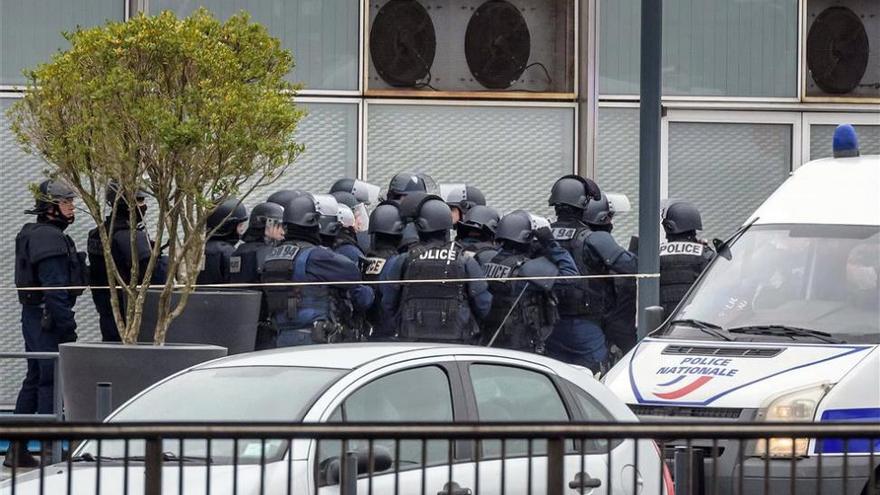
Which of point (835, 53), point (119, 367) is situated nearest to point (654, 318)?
point (119, 367)

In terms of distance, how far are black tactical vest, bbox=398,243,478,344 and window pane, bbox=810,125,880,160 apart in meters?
6.56

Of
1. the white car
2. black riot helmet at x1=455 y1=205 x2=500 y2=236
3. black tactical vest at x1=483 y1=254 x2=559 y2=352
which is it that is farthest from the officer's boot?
black riot helmet at x1=455 y1=205 x2=500 y2=236

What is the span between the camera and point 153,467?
4734 mm

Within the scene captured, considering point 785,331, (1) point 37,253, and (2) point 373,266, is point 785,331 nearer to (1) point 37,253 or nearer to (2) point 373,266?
(2) point 373,266

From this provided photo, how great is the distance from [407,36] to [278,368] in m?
10.5

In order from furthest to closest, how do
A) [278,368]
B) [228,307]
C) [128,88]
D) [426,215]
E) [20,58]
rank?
1. [20,58]
2. [426,215]
3. [228,307]
4. [128,88]
5. [278,368]

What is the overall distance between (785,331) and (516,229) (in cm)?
554

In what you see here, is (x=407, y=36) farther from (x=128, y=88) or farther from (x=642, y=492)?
(x=642, y=492)

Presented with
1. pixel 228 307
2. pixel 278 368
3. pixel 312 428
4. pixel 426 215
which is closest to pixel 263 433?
pixel 312 428

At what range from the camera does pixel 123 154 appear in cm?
1062

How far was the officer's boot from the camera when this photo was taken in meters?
4.94

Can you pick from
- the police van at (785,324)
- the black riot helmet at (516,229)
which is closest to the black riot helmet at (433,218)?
the black riot helmet at (516,229)

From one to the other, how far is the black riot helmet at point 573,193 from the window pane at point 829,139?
413 centimetres

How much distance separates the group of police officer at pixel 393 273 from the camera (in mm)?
13250
